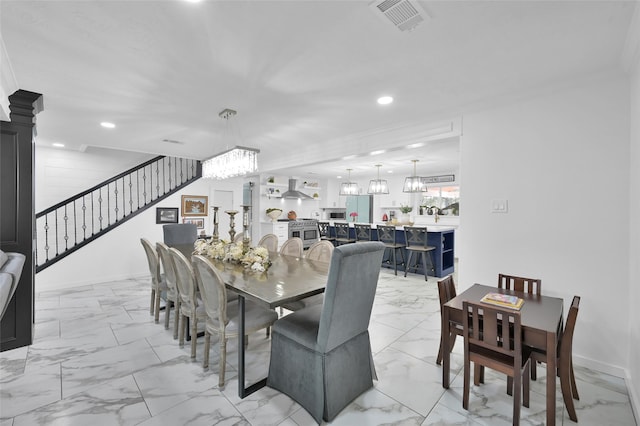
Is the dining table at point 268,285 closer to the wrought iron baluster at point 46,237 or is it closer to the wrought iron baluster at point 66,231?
the wrought iron baluster at point 46,237

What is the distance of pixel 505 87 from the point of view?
2686 mm

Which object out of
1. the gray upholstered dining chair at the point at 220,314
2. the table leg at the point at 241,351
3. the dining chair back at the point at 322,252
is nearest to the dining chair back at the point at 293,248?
the dining chair back at the point at 322,252

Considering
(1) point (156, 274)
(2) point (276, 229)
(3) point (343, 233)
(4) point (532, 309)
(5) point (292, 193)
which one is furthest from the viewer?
(5) point (292, 193)

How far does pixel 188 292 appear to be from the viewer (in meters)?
2.60

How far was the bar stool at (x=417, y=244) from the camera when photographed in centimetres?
541

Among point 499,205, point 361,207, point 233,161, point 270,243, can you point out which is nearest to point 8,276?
point 233,161

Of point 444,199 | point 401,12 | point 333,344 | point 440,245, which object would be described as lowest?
point 333,344

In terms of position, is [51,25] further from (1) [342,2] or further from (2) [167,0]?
(1) [342,2]

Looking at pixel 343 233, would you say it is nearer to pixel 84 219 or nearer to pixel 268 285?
pixel 268 285

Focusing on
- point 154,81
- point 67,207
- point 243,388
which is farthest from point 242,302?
point 67,207

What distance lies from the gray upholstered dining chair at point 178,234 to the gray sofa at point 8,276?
2466mm

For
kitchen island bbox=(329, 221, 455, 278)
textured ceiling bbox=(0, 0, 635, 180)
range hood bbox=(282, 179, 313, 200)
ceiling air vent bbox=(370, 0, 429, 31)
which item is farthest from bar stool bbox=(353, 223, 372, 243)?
ceiling air vent bbox=(370, 0, 429, 31)

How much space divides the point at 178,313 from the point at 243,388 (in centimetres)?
140

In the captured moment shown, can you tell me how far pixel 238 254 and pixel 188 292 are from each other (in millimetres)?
571
